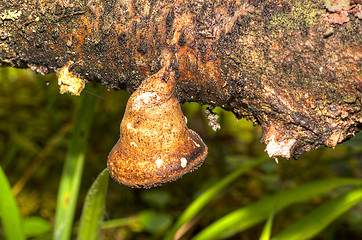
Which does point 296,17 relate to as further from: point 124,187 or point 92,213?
point 124,187

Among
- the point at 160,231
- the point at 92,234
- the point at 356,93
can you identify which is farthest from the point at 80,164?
the point at 356,93

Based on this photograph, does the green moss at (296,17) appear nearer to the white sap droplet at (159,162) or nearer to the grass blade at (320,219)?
the white sap droplet at (159,162)

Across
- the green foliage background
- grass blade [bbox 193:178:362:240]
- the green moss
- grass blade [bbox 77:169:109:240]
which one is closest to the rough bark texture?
the green moss

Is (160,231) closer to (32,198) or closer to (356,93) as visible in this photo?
(32,198)

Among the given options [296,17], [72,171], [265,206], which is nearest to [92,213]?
[72,171]

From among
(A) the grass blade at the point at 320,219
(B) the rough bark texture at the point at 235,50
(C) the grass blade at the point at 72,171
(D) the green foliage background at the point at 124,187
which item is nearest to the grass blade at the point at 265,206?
(A) the grass blade at the point at 320,219
